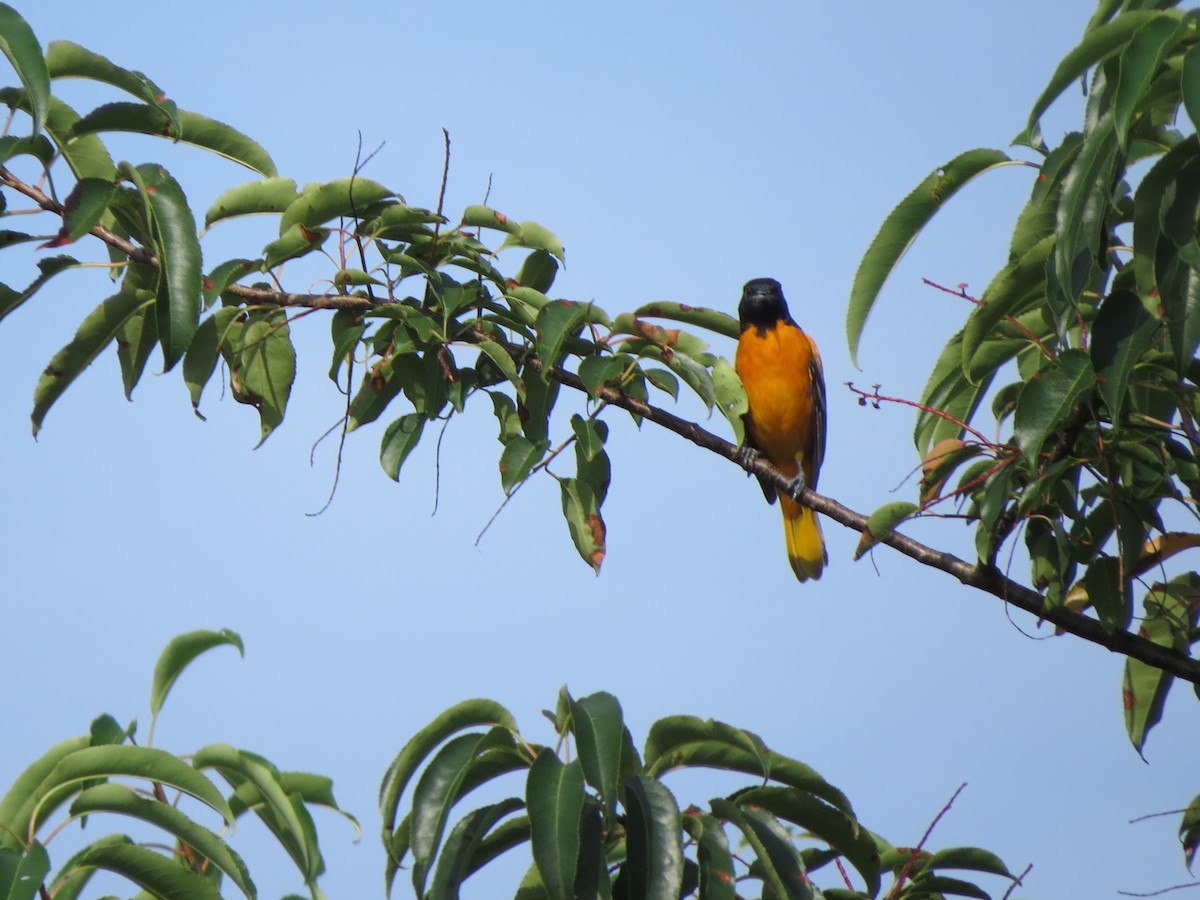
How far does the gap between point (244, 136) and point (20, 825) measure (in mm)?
1604

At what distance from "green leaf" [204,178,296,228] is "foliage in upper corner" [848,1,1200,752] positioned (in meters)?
1.33

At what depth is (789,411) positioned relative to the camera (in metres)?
5.97

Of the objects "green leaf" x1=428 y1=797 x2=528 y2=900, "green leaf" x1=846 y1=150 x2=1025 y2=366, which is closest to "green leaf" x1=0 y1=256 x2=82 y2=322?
"green leaf" x1=428 y1=797 x2=528 y2=900

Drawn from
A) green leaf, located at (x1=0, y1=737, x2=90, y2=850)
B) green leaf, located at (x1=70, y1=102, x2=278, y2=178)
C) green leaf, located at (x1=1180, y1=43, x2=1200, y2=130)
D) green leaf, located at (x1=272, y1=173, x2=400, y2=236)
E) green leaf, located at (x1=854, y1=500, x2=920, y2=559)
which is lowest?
green leaf, located at (x1=0, y1=737, x2=90, y2=850)

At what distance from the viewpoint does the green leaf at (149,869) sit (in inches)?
77.8

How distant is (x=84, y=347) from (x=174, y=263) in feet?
1.65

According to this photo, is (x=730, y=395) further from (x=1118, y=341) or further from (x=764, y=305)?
(x=764, y=305)

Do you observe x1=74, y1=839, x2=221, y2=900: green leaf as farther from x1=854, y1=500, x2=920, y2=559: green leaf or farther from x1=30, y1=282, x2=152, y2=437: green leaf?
x1=854, y1=500, x2=920, y2=559: green leaf

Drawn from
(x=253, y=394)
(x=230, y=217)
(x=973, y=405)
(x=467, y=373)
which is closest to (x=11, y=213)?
(x=230, y=217)

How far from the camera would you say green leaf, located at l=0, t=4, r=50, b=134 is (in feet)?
7.30

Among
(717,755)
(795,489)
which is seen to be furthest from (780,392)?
(717,755)

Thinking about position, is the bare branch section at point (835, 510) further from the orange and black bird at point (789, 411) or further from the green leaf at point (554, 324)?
the orange and black bird at point (789, 411)

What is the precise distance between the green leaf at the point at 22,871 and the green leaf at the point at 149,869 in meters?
→ 0.19

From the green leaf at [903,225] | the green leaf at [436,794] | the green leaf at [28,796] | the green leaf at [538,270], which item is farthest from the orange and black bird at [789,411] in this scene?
the green leaf at [28,796]
